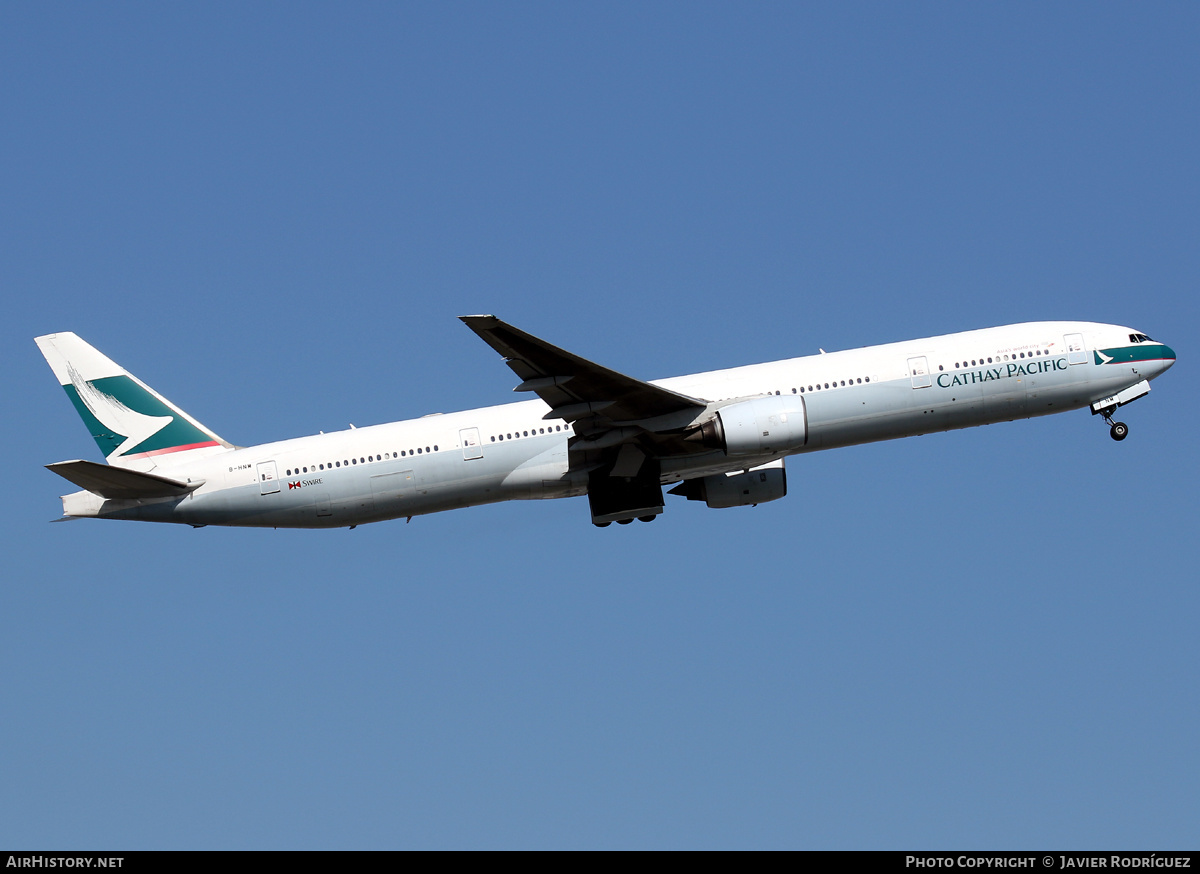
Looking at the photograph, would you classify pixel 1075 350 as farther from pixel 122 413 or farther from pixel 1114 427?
pixel 122 413

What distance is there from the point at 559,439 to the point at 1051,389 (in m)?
15.5

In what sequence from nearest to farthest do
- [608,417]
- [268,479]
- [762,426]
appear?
[762,426], [608,417], [268,479]

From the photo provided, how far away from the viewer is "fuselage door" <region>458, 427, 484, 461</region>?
1522 inches

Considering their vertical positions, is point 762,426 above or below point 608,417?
below

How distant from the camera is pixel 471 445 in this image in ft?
127

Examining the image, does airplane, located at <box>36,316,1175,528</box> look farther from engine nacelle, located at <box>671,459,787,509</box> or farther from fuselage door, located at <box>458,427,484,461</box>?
engine nacelle, located at <box>671,459,787,509</box>

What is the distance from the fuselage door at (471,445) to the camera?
127 ft

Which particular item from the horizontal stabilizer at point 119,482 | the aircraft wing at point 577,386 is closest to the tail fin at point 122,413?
the horizontal stabilizer at point 119,482

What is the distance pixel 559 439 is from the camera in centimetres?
3912

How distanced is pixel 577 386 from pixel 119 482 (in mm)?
14258

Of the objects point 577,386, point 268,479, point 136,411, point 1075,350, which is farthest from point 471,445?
point 1075,350

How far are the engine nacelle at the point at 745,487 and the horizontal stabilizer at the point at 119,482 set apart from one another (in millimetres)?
16218
